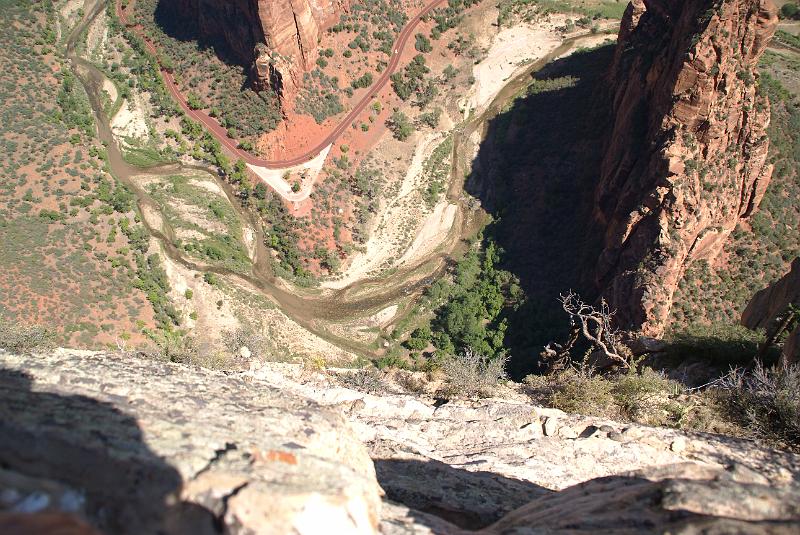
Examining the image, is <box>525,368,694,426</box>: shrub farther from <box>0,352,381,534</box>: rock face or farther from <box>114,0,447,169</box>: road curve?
<box>114,0,447,169</box>: road curve

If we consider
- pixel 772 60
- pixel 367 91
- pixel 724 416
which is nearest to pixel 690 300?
pixel 724 416

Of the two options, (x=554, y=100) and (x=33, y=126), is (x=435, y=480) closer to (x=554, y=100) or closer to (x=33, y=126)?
(x=554, y=100)

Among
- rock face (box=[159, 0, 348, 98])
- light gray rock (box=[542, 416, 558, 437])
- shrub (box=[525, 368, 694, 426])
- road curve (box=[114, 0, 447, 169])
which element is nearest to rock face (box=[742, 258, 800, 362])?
shrub (box=[525, 368, 694, 426])

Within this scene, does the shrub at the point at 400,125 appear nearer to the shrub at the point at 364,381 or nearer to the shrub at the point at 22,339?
the shrub at the point at 364,381

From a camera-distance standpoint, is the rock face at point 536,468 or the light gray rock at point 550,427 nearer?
the rock face at point 536,468

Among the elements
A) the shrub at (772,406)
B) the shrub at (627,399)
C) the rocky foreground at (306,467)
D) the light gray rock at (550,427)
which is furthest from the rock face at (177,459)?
the shrub at (772,406)

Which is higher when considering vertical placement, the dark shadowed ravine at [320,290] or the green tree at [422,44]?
the green tree at [422,44]

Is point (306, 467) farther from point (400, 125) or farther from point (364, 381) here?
point (400, 125)
